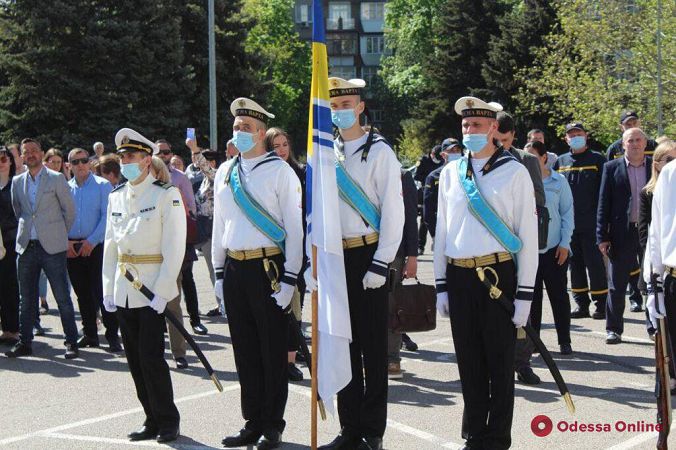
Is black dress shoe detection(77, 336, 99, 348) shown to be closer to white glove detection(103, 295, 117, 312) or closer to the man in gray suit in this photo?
the man in gray suit

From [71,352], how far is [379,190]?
198 inches

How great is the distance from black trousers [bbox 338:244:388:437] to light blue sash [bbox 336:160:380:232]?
178 millimetres

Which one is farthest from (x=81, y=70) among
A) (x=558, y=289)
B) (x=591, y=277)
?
(x=558, y=289)

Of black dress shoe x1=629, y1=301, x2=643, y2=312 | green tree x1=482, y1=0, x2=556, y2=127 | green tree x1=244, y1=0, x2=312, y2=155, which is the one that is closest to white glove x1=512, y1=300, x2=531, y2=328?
black dress shoe x1=629, y1=301, x2=643, y2=312

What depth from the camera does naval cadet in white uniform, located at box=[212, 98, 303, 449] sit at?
669 centimetres

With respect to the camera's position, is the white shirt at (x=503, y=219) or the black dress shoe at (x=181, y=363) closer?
the white shirt at (x=503, y=219)

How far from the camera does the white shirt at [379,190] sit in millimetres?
6422

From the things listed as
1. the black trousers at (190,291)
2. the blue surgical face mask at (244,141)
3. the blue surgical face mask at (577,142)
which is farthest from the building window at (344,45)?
the blue surgical face mask at (244,141)

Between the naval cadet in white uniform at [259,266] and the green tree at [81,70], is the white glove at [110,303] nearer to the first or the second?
the naval cadet in white uniform at [259,266]

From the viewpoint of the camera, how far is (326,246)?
242 inches

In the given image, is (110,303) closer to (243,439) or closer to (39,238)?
(243,439)

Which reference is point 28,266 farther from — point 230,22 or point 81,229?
point 230,22

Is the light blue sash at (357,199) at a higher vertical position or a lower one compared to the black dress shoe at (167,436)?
higher

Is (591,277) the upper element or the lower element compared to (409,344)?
upper
